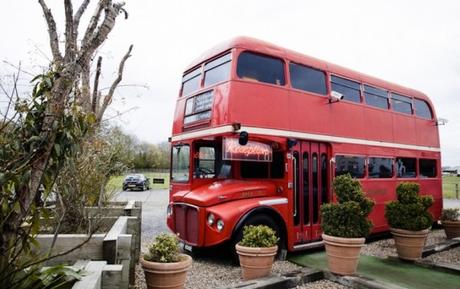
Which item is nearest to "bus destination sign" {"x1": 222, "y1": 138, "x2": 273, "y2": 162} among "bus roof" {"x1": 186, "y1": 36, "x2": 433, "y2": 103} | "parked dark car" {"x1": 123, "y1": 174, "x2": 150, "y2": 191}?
"bus roof" {"x1": 186, "y1": 36, "x2": 433, "y2": 103}

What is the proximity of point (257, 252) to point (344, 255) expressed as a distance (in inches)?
53.7

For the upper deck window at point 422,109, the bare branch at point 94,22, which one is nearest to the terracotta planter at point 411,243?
the upper deck window at point 422,109

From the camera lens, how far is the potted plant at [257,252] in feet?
17.2

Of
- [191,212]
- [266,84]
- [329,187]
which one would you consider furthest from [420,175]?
[191,212]

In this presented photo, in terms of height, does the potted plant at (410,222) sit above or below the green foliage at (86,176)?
below

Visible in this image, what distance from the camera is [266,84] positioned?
6.93 m

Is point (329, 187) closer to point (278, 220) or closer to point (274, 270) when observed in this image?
point (278, 220)

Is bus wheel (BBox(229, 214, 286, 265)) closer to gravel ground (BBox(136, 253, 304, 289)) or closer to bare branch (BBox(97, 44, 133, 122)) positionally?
gravel ground (BBox(136, 253, 304, 289))

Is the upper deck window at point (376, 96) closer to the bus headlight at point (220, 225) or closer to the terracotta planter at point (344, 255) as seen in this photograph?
the terracotta planter at point (344, 255)

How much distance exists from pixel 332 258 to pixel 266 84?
3.35 m

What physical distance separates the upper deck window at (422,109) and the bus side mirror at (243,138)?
22.0ft

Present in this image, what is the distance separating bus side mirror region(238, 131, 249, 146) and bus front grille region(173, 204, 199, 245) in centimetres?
146

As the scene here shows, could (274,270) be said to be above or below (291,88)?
below

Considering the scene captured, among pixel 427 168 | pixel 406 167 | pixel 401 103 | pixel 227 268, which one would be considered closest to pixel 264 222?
pixel 227 268
